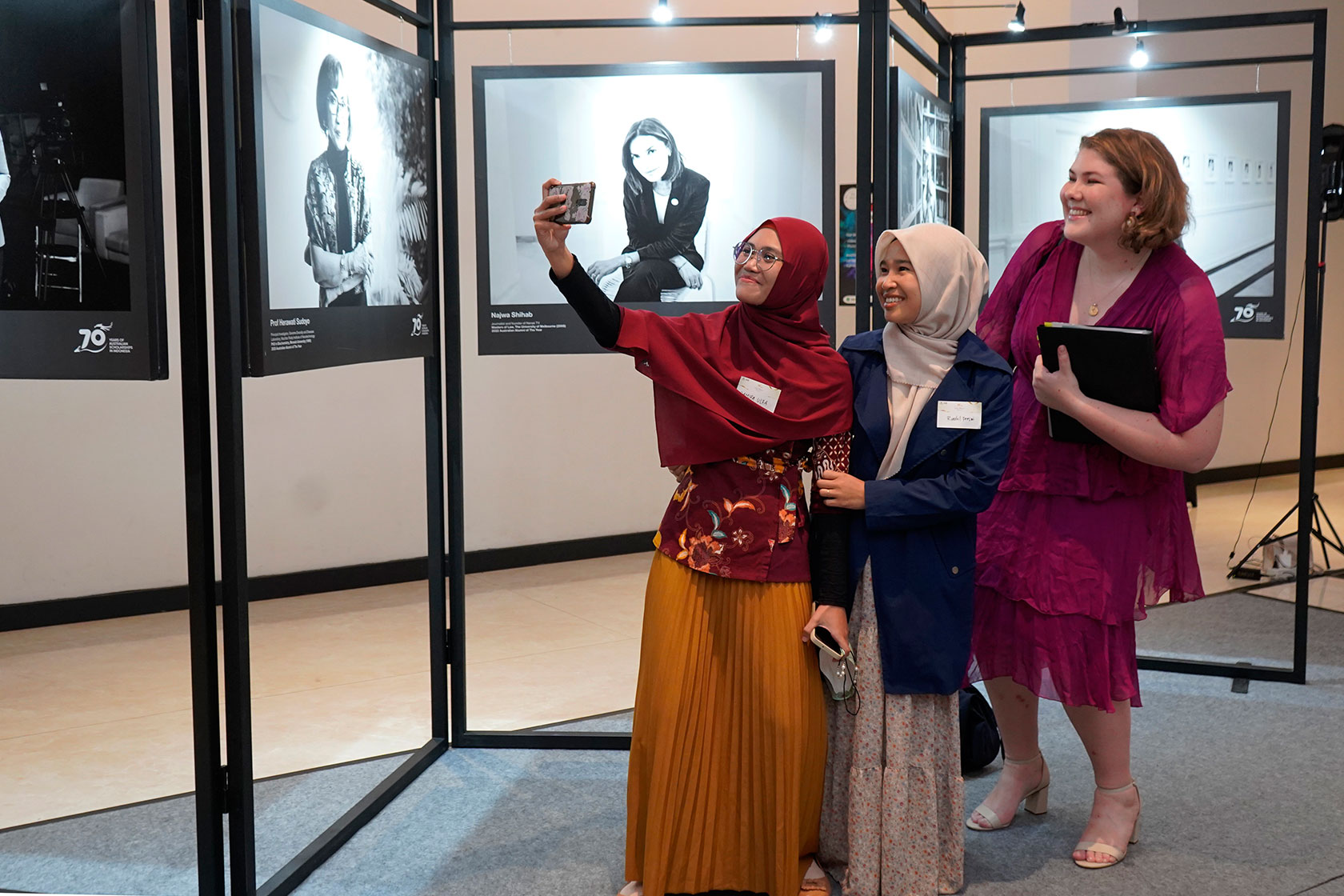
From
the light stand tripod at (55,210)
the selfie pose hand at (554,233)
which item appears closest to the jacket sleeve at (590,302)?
the selfie pose hand at (554,233)

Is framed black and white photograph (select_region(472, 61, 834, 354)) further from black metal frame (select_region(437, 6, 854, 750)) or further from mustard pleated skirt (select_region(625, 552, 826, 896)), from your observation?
mustard pleated skirt (select_region(625, 552, 826, 896))

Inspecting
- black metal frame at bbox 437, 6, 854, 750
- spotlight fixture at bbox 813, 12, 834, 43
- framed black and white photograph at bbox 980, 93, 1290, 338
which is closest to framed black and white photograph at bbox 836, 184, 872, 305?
framed black and white photograph at bbox 980, 93, 1290, 338

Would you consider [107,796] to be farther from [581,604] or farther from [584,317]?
[581,604]

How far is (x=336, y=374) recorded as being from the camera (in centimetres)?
573

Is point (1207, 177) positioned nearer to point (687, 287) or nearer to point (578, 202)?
point (687, 287)

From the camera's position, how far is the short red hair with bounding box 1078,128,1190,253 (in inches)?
109

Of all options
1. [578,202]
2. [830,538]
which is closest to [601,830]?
[830,538]

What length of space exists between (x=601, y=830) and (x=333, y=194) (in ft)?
5.59

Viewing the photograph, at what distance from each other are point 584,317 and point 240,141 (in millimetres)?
764

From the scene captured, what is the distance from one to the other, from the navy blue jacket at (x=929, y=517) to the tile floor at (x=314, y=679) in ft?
5.86

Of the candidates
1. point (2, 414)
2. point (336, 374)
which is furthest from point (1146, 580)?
point (2, 414)

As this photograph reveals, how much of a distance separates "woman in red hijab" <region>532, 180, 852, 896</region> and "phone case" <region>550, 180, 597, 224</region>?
20 centimetres

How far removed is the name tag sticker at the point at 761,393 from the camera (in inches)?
99.4

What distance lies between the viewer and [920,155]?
3.78m
